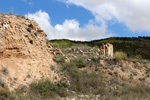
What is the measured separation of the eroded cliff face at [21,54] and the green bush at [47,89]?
1.51ft

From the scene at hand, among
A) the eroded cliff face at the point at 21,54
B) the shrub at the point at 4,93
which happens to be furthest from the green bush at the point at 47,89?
the shrub at the point at 4,93

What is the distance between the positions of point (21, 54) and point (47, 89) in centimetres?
264

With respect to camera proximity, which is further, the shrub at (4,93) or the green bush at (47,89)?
the green bush at (47,89)

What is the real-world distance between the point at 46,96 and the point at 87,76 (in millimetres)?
4299

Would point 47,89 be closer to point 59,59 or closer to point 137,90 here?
point 59,59

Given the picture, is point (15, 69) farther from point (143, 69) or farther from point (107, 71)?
point (143, 69)

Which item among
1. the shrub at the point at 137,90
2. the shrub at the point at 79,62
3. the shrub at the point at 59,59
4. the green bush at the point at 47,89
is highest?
the shrub at the point at 59,59

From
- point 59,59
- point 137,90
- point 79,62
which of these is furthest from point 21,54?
point 137,90

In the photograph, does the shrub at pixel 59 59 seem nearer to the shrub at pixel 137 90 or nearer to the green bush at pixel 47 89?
the green bush at pixel 47 89

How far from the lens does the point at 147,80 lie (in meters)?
15.1

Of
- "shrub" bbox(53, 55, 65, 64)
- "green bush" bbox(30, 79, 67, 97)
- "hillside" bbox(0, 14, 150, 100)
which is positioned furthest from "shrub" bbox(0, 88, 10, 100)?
"shrub" bbox(53, 55, 65, 64)

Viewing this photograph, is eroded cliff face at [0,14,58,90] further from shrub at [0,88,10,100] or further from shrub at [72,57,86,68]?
shrub at [72,57,86,68]

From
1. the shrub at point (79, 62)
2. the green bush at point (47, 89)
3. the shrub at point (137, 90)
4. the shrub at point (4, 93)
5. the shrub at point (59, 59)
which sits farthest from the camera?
the shrub at point (79, 62)

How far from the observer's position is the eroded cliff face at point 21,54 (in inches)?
401
